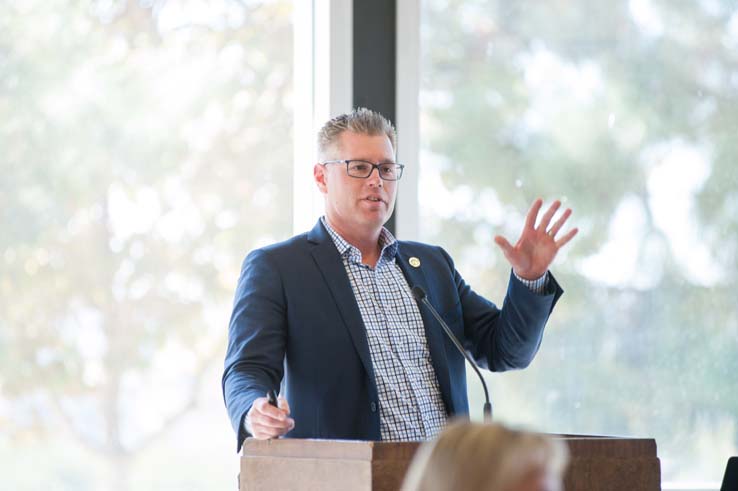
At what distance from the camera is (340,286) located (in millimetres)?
3043

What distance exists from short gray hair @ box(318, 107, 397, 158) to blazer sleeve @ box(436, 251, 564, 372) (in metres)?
0.47

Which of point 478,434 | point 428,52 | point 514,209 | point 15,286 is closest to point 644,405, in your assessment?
point 514,209

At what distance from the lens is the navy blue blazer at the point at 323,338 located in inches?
114

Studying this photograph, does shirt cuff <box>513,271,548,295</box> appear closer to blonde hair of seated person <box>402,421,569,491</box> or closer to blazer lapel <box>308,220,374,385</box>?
blazer lapel <box>308,220,374,385</box>

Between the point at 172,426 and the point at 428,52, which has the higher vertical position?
the point at 428,52

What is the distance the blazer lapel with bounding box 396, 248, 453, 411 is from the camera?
3.04m

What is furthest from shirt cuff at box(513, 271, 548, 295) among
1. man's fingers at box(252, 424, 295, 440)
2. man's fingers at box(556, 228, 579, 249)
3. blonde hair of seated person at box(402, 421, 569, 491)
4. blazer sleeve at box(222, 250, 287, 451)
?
blonde hair of seated person at box(402, 421, 569, 491)

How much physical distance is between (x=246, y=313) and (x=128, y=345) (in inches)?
38.9

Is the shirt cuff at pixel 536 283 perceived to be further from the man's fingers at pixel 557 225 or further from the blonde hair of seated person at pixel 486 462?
the blonde hair of seated person at pixel 486 462

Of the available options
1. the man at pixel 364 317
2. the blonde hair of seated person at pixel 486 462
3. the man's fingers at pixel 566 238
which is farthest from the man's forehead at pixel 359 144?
the blonde hair of seated person at pixel 486 462

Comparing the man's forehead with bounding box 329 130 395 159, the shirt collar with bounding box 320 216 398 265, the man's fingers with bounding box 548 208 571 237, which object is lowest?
the shirt collar with bounding box 320 216 398 265

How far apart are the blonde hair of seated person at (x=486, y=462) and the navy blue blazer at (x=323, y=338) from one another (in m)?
1.45

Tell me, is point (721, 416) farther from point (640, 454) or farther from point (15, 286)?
point (15, 286)

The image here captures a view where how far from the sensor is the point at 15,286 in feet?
12.2
